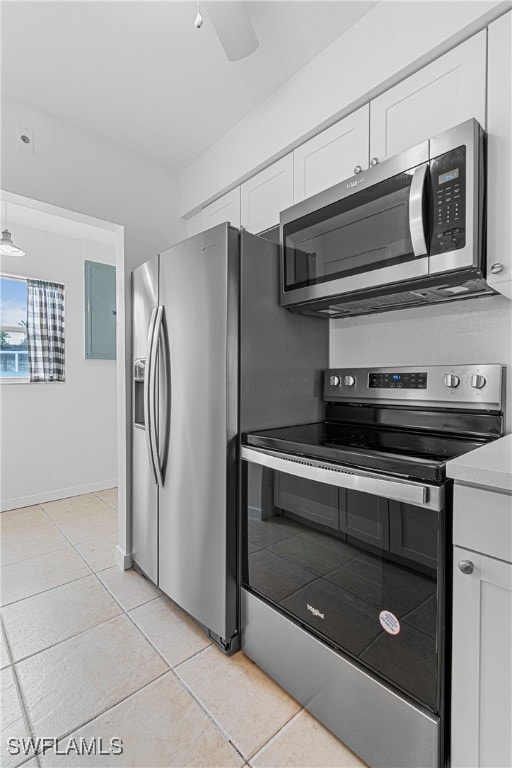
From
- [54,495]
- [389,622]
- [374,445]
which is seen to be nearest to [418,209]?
[374,445]

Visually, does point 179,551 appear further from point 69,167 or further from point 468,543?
point 69,167

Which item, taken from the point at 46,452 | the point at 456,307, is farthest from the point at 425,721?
the point at 46,452

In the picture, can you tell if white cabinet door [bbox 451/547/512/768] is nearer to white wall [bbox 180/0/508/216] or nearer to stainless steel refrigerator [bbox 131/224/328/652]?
stainless steel refrigerator [bbox 131/224/328/652]

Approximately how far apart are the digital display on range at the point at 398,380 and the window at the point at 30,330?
319 centimetres

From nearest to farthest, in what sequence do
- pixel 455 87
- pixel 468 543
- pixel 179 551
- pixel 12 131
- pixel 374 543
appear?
pixel 468 543, pixel 374 543, pixel 455 87, pixel 179 551, pixel 12 131

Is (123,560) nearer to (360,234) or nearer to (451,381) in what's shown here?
(451,381)

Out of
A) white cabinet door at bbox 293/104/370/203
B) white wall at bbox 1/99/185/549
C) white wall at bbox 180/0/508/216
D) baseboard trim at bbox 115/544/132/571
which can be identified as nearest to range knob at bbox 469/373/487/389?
white cabinet door at bbox 293/104/370/203

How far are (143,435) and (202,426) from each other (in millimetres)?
647

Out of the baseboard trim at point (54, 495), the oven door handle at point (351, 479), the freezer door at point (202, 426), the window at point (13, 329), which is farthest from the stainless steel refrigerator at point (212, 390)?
the window at point (13, 329)

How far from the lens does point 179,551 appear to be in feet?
5.89

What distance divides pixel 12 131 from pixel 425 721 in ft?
9.48

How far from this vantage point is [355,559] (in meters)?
1.14

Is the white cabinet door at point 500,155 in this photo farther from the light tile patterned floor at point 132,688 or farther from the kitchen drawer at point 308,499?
the light tile patterned floor at point 132,688

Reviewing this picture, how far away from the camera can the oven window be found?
1282 millimetres
